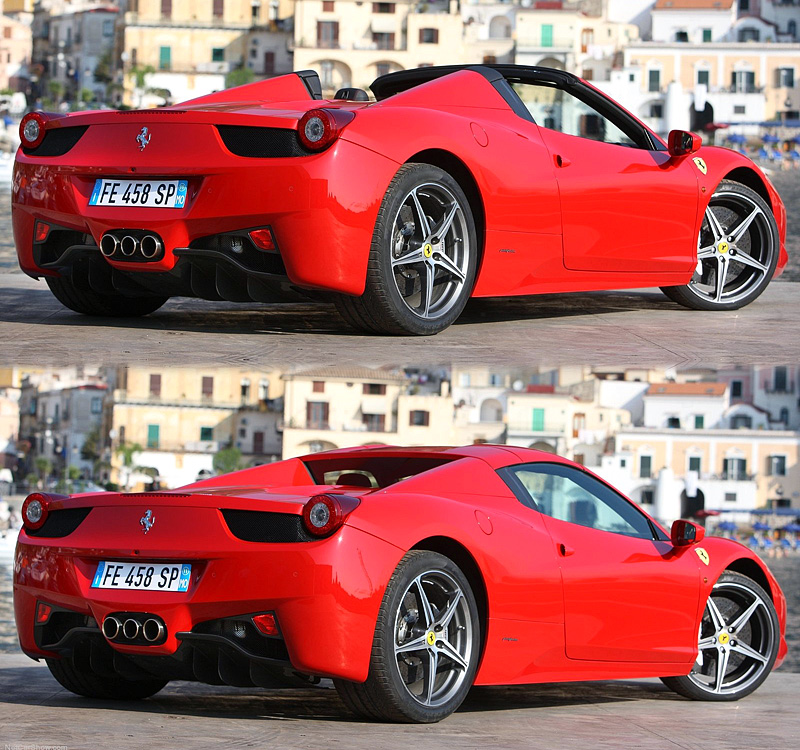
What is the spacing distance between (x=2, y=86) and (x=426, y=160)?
16386 cm

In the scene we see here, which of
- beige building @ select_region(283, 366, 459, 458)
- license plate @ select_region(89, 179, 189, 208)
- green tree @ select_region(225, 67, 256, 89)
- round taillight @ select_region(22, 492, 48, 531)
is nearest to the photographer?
round taillight @ select_region(22, 492, 48, 531)

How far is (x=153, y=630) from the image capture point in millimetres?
4773

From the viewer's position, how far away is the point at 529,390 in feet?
403

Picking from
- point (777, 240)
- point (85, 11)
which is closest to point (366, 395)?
point (85, 11)

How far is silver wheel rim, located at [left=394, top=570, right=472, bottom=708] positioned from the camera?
4898 millimetres

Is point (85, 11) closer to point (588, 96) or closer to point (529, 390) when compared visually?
point (529, 390)

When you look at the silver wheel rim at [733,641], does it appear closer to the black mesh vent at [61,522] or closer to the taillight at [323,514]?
the taillight at [323,514]

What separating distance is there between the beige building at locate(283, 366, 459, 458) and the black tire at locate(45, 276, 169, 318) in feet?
322

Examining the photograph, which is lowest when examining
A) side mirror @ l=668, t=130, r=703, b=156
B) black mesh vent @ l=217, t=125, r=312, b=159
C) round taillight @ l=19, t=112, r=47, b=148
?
black mesh vent @ l=217, t=125, r=312, b=159

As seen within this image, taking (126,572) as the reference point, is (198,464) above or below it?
below

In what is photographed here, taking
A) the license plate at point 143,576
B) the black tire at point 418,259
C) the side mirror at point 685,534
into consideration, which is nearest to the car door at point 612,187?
the black tire at point 418,259

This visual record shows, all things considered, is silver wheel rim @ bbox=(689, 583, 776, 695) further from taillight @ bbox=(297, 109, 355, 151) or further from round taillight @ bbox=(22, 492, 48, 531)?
round taillight @ bbox=(22, 492, 48, 531)

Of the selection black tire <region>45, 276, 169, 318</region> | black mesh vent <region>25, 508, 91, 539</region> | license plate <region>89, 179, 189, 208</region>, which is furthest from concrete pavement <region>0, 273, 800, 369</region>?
black mesh vent <region>25, 508, 91, 539</region>

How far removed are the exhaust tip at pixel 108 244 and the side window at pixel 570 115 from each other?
2.54 meters
